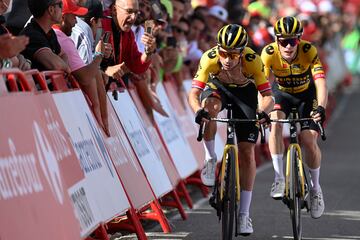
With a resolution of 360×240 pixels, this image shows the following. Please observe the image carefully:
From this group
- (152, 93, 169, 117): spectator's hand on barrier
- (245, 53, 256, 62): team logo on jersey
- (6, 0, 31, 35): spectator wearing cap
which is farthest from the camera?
(152, 93, 169, 117): spectator's hand on barrier

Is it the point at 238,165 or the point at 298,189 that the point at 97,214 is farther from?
the point at 298,189

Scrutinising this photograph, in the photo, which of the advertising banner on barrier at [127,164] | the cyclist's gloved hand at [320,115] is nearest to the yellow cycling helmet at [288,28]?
the cyclist's gloved hand at [320,115]

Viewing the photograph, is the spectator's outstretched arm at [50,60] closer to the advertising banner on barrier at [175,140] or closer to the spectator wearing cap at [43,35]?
the spectator wearing cap at [43,35]

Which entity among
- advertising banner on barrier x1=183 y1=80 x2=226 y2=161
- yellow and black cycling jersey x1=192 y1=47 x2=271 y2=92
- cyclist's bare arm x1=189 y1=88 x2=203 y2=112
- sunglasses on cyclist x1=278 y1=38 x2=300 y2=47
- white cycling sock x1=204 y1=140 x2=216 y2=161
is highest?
sunglasses on cyclist x1=278 y1=38 x2=300 y2=47

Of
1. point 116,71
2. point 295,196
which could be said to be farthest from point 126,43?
point 295,196

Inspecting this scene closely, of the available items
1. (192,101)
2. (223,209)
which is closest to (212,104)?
(192,101)

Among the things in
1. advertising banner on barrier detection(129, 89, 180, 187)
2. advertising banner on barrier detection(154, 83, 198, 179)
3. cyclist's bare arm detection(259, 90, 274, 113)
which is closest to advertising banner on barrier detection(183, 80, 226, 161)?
advertising banner on barrier detection(154, 83, 198, 179)

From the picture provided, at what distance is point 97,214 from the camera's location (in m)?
8.44

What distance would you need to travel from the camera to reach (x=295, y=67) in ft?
36.9

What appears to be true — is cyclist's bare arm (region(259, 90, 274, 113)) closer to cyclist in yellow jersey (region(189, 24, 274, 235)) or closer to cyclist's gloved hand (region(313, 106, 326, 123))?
cyclist in yellow jersey (region(189, 24, 274, 235))

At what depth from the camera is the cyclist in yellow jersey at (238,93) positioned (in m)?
9.84

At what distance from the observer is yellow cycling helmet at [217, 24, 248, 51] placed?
9.67 meters

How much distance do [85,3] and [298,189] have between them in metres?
2.61

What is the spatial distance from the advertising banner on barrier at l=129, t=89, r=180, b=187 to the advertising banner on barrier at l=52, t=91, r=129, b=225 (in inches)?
98.6
